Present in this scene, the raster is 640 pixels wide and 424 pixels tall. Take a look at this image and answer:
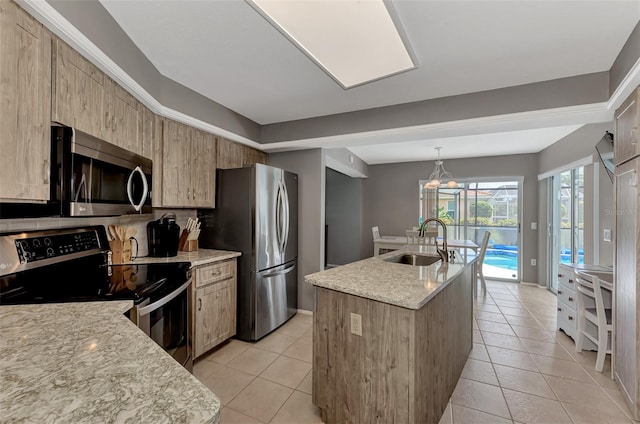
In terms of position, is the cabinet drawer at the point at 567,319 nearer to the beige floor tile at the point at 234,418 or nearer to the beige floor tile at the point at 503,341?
the beige floor tile at the point at 503,341

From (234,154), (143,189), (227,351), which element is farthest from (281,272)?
(143,189)

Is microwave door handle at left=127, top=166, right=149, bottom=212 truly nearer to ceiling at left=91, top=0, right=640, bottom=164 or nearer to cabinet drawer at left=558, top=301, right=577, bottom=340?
ceiling at left=91, top=0, right=640, bottom=164

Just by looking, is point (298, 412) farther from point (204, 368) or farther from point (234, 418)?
point (204, 368)

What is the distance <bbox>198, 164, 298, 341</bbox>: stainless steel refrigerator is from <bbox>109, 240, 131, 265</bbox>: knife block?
851 mm

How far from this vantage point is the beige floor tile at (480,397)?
1.90 meters

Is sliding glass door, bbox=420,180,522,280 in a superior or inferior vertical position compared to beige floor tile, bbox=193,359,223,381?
superior

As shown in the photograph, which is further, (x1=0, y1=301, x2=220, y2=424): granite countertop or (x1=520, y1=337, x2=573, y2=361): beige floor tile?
(x1=520, y1=337, x2=573, y2=361): beige floor tile

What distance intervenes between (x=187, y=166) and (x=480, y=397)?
10.1ft

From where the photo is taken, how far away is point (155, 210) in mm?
2797

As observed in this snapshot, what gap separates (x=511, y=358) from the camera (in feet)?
8.41

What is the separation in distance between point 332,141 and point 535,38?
6.46ft

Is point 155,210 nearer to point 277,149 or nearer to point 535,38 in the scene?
point 277,149

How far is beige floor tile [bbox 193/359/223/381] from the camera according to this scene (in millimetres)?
2268

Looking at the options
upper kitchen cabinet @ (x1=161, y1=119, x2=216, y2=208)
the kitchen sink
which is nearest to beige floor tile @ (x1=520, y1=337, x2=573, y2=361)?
the kitchen sink
